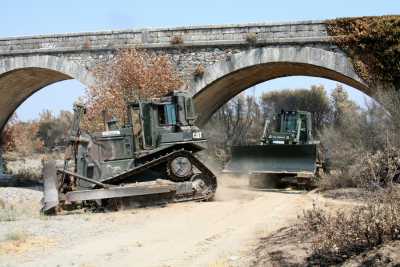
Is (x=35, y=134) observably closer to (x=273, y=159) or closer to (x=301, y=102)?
(x=301, y=102)

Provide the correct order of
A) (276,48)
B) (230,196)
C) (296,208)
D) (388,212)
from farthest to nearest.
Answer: (276,48)
(230,196)
(296,208)
(388,212)

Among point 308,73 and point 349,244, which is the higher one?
point 308,73

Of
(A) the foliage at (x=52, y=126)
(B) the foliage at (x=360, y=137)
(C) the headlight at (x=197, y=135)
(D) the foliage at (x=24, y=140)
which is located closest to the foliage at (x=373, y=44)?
(B) the foliage at (x=360, y=137)

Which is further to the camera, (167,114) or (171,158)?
(167,114)

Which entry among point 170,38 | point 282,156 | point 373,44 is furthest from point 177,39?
point 373,44

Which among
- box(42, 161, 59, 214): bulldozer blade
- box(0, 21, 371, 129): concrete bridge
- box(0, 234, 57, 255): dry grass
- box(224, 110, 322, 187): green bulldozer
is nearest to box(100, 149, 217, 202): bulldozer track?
box(42, 161, 59, 214): bulldozer blade

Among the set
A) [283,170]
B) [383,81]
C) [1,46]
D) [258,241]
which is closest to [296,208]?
[258,241]

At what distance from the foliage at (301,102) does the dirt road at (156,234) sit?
28.0 m

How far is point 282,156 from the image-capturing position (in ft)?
53.4

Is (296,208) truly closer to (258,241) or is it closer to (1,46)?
(258,241)

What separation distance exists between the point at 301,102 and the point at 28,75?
2191 centimetres

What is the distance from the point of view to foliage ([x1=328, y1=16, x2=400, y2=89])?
1722 centimetres

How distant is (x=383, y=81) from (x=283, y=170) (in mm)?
4521

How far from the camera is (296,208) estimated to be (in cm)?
1106
